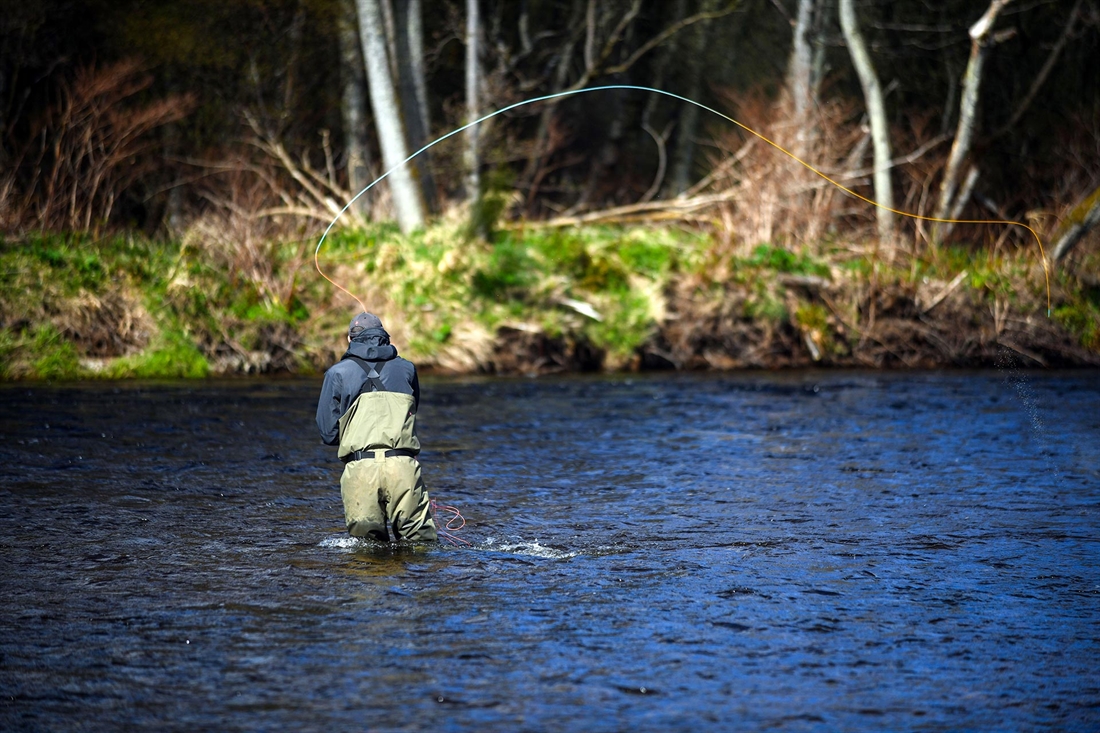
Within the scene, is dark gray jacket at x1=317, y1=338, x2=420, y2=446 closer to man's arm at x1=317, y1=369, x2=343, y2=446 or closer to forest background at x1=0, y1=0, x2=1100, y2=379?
man's arm at x1=317, y1=369, x2=343, y2=446

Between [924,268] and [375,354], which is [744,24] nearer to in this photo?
[924,268]

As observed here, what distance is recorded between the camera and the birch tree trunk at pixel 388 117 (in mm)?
21625

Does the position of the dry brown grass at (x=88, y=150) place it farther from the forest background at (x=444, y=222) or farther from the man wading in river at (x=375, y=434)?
the man wading in river at (x=375, y=434)

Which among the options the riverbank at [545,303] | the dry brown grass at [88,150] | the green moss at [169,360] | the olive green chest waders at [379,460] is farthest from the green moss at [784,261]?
the olive green chest waders at [379,460]

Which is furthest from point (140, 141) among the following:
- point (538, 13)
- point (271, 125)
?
point (538, 13)

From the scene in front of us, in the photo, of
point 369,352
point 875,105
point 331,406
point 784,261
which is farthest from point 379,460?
point 875,105

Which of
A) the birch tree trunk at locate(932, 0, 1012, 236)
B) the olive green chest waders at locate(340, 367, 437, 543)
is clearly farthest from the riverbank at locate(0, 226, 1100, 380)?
the olive green chest waders at locate(340, 367, 437, 543)

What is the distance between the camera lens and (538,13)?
33.3 m

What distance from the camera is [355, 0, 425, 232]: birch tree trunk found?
21.6 metres

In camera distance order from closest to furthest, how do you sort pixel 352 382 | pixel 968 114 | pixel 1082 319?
pixel 352 382 < pixel 1082 319 < pixel 968 114

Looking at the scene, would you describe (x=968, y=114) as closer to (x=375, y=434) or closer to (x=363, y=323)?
(x=363, y=323)

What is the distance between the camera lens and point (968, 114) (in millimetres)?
22453

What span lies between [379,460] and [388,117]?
15.1 metres

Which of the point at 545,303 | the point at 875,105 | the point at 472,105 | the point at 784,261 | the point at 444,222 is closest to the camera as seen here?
the point at 545,303
